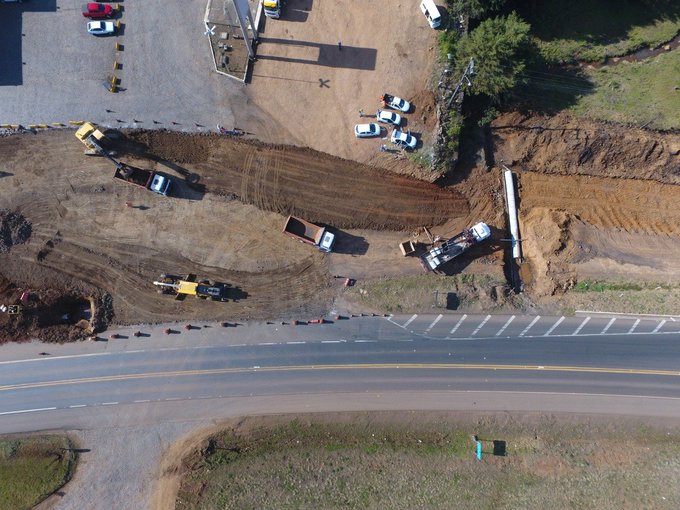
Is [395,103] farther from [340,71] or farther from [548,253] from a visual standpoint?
[548,253]

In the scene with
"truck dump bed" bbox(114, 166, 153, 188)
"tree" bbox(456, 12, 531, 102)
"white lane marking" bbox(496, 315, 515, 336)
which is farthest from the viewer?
"white lane marking" bbox(496, 315, 515, 336)

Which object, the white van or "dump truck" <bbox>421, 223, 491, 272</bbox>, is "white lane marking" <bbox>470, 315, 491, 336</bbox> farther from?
the white van

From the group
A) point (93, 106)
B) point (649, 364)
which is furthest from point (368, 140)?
point (649, 364)

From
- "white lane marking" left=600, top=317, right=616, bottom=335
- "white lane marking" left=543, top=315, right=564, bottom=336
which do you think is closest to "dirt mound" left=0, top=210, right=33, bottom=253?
"white lane marking" left=543, top=315, right=564, bottom=336

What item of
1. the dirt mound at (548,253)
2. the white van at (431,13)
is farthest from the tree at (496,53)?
the dirt mound at (548,253)

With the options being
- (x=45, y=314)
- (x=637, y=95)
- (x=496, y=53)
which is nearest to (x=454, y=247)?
(x=496, y=53)

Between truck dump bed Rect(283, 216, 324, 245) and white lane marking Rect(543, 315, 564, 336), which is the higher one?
truck dump bed Rect(283, 216, 324, 245)

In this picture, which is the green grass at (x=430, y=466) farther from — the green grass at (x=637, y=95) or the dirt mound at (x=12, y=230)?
the green grass at (x=637, y=95)
